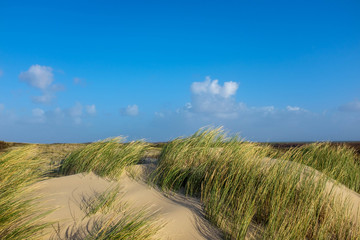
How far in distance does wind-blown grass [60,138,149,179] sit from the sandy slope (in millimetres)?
182

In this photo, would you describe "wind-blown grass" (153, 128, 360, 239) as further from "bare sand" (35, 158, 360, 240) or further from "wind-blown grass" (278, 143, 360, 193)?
"wind-blown grass" (278, 143, 360, 193)

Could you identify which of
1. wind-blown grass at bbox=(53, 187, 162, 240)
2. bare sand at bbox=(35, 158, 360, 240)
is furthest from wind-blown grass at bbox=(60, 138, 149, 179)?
wind-blown grass at bbox=(53, 187, 162, 240)

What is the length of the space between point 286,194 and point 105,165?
9.17 ft

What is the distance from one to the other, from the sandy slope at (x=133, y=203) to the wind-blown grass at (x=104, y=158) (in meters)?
0.18

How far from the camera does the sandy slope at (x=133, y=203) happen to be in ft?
8.16

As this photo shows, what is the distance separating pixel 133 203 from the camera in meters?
3.09

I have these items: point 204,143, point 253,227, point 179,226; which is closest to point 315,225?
point 253,227

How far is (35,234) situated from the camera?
2361mm

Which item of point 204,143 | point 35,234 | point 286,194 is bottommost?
point 35,234

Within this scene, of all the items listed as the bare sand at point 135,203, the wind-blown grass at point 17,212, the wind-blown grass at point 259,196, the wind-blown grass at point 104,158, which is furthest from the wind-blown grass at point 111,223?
the wind-blown grass at point 104,158

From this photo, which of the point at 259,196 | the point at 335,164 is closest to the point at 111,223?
the point at 259,196

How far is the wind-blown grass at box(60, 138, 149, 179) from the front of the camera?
13.8ft

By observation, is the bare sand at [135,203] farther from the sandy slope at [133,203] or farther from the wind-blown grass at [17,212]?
the wind-blown grass at [17,212]

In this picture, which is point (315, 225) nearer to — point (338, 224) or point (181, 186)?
point (338, 224)
